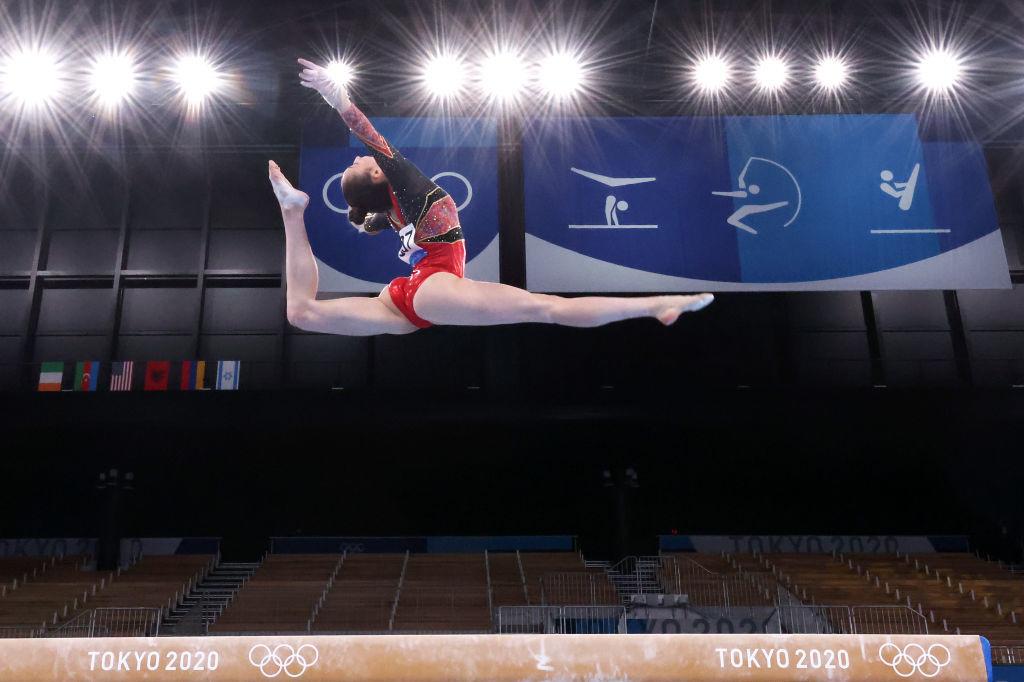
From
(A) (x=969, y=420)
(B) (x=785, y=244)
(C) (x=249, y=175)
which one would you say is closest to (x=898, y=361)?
(A) (x=969, y=420)

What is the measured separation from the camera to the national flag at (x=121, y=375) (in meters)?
13.7

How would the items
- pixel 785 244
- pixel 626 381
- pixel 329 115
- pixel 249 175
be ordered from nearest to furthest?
pixel 785 244
pixel 329 115
pixel 626 381
pixel 249 175

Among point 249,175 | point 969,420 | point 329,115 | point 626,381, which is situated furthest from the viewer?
point 249,175

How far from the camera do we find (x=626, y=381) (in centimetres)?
1547

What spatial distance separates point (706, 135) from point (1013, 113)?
20.0 feet

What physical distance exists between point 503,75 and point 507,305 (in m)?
8.30

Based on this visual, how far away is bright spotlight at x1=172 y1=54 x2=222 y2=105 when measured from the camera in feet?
38.2

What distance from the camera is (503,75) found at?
11.7 m

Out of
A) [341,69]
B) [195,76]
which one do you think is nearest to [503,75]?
[341,69]

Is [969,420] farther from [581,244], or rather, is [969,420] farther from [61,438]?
[61,438]

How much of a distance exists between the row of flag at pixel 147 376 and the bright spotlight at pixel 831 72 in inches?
430

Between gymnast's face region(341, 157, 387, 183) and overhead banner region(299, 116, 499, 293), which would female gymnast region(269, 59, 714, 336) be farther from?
overhead banner region(299, 116, 499, 293)

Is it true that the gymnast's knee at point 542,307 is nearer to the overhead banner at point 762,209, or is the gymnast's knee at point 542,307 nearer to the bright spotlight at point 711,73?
the overhead banner at point 762,209

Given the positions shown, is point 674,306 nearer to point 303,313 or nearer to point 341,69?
point 303,313
